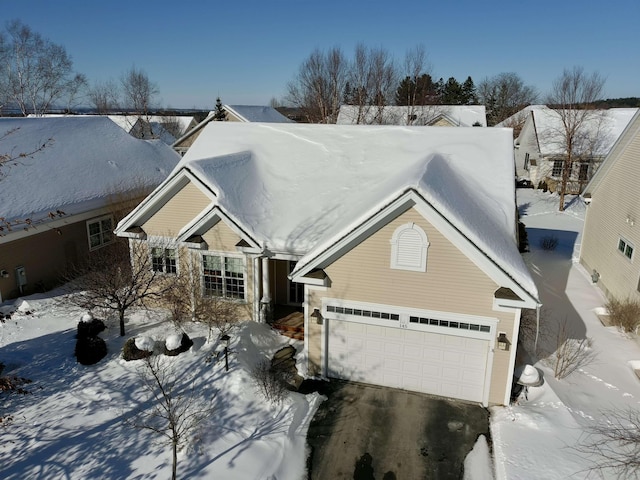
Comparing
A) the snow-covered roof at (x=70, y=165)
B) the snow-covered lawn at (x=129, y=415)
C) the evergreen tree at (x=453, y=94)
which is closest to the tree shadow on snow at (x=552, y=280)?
the snow-covered lawn at (x=129, y=415)

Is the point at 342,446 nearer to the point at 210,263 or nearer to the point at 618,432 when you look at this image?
the point at 618,432

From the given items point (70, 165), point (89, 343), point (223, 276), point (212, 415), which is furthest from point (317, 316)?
point (70, 165)

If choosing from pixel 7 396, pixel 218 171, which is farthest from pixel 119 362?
pixel 218 171

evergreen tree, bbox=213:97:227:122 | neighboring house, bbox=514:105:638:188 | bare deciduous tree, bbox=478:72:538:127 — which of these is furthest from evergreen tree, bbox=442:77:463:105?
evergreen tree, bbox=213:97:227:122

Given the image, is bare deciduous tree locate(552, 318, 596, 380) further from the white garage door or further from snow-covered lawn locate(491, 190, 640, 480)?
the white garage door

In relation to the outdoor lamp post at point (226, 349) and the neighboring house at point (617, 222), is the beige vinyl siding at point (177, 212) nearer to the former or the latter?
the outdoor lamp post at point (226, 349)

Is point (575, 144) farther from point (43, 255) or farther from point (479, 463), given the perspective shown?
point (43, 255)

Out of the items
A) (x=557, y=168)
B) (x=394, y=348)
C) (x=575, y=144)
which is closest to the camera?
(x=394, y=348)
